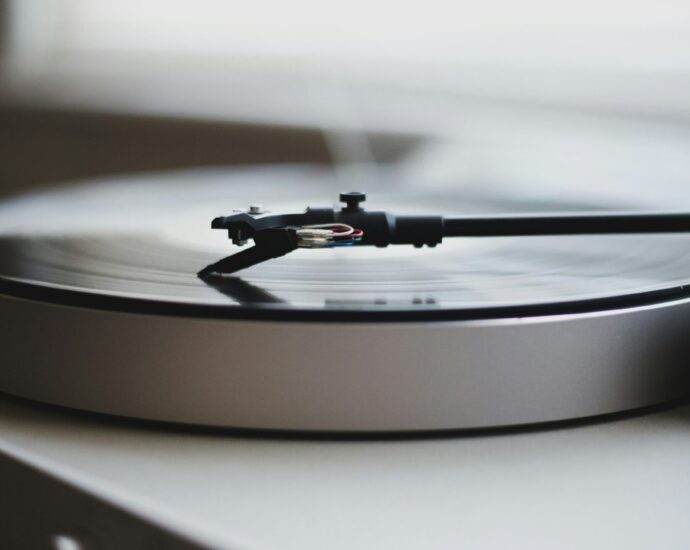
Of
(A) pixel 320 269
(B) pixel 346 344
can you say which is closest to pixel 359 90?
(A) pixel 320 269

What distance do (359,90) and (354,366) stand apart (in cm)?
130

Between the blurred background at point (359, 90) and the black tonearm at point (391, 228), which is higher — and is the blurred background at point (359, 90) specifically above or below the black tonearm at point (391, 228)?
above

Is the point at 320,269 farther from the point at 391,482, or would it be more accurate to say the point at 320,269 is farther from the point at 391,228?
the point at 391,482

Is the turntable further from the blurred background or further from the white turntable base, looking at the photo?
the blurred background

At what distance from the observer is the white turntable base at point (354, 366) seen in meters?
0.39

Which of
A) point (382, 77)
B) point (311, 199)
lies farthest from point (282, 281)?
point (382, 77)

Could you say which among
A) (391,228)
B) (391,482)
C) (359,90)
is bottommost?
(391,482)

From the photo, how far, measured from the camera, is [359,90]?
1636 mm

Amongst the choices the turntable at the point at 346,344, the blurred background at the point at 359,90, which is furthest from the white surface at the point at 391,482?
the blurred background at the point at 359,90

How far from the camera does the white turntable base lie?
390 mm

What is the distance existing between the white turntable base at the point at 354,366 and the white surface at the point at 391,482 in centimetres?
1

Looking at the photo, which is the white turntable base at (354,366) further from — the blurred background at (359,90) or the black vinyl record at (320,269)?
the blurred background at (359,90)

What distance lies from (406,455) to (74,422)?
0.16 m

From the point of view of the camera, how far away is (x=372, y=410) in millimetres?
400
